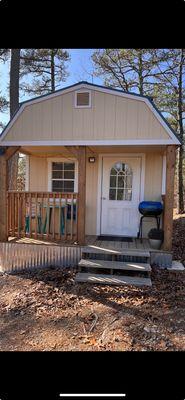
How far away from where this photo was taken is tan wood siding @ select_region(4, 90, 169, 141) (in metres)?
4.55

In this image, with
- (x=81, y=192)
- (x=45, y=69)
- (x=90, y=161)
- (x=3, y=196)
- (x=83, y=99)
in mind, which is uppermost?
(x=45, y=69)

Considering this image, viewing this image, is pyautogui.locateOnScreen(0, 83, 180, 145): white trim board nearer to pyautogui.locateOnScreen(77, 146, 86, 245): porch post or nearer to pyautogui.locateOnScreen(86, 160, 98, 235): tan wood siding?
pyautogui.locateOnScreen(77, 146, 86, 245): porch post

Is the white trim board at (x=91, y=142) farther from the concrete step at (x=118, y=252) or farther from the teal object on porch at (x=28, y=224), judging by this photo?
the concrete step at (x=118, y=252)

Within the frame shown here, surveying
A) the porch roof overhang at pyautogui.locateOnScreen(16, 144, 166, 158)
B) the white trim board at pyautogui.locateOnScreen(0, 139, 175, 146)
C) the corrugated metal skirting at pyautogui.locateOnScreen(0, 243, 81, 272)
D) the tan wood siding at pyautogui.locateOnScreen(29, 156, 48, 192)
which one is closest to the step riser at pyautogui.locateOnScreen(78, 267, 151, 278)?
the corrugated metal skirting at pyautogui.locateOnScreen(0, 243, 81, 272)

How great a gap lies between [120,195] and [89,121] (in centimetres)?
216

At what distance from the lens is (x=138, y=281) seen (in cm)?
407

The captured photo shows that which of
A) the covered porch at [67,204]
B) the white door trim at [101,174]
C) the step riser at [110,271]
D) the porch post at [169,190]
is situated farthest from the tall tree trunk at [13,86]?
the porch post at [169,190]

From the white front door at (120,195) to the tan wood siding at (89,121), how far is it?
5.01 feet

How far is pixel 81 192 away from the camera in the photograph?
15.6 ft

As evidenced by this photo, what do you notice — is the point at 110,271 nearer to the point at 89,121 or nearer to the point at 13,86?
the point at 89,121

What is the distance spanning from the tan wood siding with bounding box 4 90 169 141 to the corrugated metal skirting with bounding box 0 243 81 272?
7.08ft

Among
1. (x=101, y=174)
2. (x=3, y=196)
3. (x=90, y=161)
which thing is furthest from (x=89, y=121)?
(x=3, y=196)
